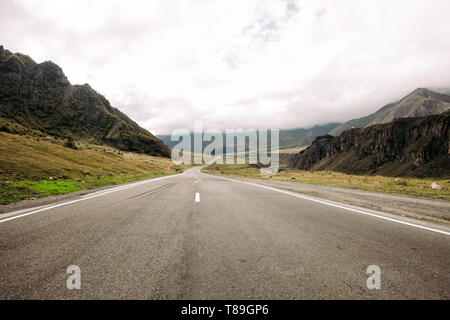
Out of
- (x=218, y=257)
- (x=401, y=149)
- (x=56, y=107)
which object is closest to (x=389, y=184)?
(x=218, y=257)

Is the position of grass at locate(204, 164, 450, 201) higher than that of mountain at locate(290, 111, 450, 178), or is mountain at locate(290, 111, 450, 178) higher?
mountain at locate(290, 111, 450, 178)

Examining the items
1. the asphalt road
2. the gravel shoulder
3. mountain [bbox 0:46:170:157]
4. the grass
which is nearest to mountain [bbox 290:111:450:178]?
the grass

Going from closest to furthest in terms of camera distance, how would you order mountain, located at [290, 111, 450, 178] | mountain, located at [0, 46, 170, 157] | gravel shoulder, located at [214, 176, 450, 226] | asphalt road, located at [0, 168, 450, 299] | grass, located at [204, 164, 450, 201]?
asphalt road, located at [0, 168, 450, 299] < gravel shoulder, located at [214, 176, 450, 226] < grass, located at [204, 164, 450, 201] < mountain, located at [290, 111, 450, 178] < mountain, located at [0, 46, 170, 157]

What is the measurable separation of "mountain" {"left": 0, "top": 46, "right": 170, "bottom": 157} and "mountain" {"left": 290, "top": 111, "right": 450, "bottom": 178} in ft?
527

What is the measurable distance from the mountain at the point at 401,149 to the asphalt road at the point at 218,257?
14202 centimetres

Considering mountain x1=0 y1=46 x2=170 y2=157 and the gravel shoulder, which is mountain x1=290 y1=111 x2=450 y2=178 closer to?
the gravel shoulder

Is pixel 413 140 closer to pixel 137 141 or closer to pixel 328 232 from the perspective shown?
pixel 328 232

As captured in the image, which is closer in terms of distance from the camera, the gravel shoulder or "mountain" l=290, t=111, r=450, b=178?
the gravel shoulder

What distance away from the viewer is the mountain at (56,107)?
373ft

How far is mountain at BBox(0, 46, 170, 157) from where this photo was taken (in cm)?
11378

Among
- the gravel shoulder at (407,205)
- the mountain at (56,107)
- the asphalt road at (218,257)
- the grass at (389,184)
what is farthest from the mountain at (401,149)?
the mountain at (56,107)

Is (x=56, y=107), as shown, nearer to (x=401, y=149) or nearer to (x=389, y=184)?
(x=389, y=184)
